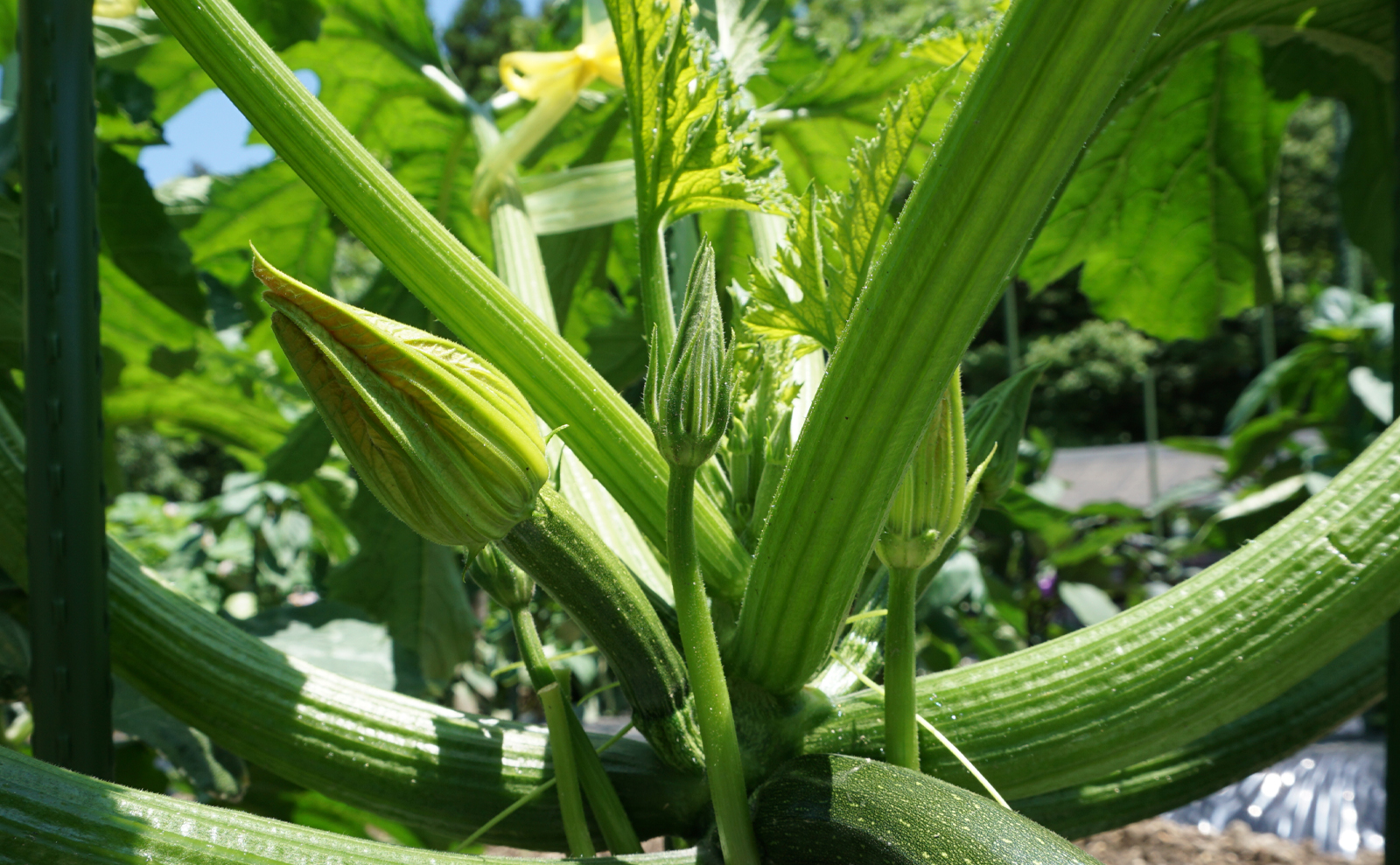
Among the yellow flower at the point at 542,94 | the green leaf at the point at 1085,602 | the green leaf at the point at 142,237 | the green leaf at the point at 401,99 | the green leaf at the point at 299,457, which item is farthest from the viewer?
the green leaf at the point at 1085,602

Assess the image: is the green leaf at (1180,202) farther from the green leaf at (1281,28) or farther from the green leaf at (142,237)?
the green leaf at (142,237)

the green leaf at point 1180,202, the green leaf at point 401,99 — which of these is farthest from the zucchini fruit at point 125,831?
the green leaf at point 1180,202

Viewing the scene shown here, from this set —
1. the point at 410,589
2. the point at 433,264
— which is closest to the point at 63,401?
the point at 433,264

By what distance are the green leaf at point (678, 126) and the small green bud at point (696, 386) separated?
0.80ft

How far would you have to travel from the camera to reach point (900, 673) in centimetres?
71

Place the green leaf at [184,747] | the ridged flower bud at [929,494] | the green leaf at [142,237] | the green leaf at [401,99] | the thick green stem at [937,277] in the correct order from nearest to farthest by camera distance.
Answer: the thick green stem at [937,277], the ridged flower bud at [929,494], the green leaf at [184,747], the green leaf at [142,237], the green leaf at [401,99]

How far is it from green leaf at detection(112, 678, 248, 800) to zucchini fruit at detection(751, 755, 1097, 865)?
57 centimetres

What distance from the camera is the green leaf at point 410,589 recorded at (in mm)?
1711

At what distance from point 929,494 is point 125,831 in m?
0.48

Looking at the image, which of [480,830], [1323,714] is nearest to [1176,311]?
[1323,714]

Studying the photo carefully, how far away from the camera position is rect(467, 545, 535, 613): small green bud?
2.64 ft

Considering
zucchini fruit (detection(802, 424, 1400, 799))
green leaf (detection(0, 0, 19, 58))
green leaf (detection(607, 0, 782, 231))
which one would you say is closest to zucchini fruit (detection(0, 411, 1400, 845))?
zucchini fruit (detection(802, 424, 1400, 799))

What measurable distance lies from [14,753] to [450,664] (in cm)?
120

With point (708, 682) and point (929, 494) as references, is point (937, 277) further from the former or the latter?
point (708, 682)
